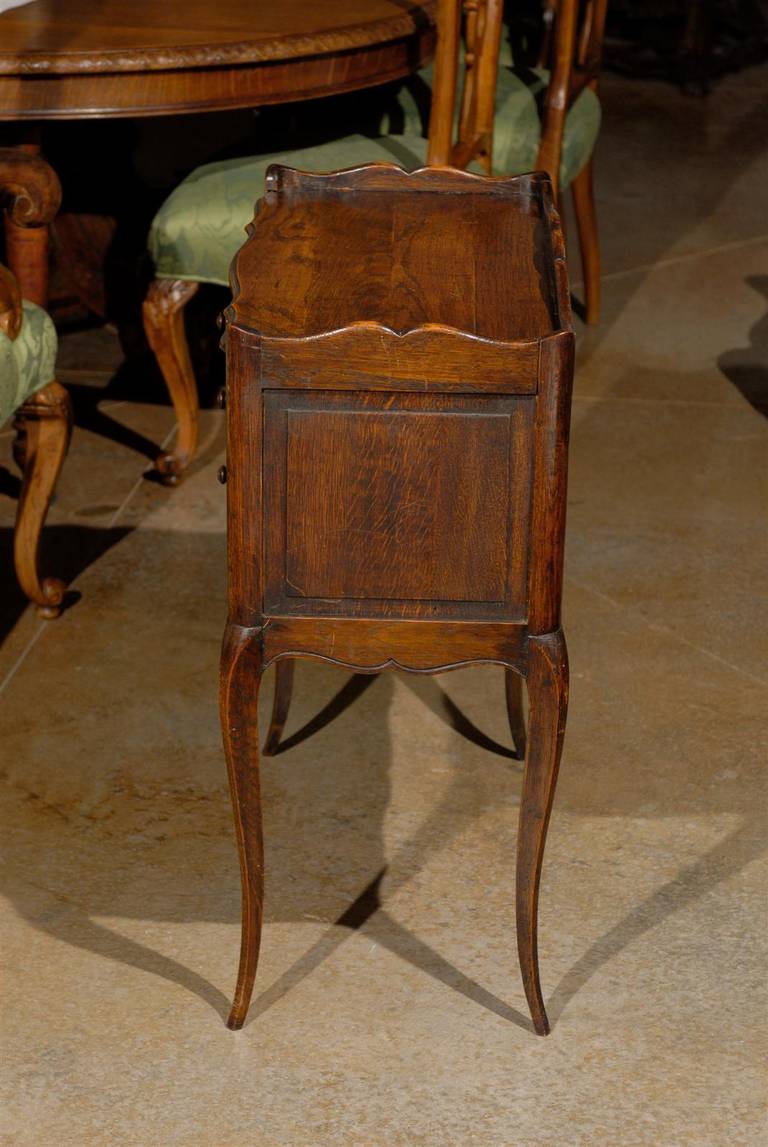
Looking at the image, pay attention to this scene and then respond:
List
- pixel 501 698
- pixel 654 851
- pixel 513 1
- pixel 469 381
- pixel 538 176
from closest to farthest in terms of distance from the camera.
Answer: pixel 469 381, pixel 538 176, pixel 654 851, pixel 501 698, pixel 513 1

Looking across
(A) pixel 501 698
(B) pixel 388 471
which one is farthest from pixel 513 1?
(B) pixel 388 471

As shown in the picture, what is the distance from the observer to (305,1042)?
1.79 meters

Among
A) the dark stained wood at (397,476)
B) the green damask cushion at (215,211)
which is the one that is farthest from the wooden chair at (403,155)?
the dark stained wood at (397,476)

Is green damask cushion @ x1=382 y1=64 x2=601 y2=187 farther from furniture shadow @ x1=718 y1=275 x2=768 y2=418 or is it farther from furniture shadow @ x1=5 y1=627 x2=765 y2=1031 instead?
furniture shadow @ x1=5 y1=627 x2=765 y2=1031

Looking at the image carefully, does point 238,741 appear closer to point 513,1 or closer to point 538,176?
point 538,176

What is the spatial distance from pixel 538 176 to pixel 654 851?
0.90m

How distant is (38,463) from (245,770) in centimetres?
102

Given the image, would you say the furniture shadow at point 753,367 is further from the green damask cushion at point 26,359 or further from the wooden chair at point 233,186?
the green damask cushion at point 26,359

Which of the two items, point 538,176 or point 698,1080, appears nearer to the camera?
point 698,1080

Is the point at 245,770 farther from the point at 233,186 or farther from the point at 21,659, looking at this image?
the point at 233,186

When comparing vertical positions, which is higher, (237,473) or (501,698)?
(237,473)

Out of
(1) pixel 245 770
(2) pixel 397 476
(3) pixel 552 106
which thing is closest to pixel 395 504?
(2) pixel 397 476

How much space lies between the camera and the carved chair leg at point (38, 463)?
2.53m

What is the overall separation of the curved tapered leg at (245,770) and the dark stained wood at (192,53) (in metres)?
1.18
